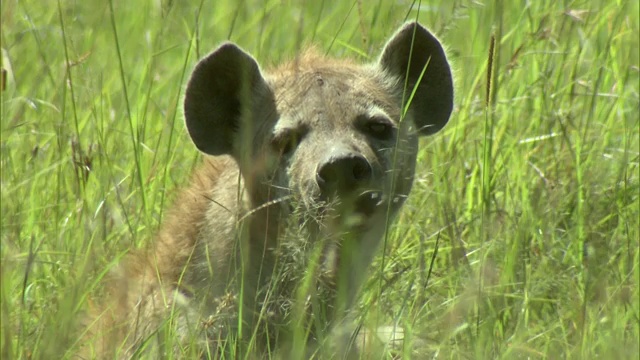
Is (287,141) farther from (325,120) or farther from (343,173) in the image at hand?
(343,173)

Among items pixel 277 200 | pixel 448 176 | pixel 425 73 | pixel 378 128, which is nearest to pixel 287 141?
pixel 378 128

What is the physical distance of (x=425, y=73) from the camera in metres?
4.32

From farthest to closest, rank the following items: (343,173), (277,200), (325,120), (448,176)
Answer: (448,176) < (325,120) < (343,173) < (277,200)

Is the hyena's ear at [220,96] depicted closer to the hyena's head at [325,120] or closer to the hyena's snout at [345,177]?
the hyena's head at [325,120]

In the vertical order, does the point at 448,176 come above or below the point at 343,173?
below

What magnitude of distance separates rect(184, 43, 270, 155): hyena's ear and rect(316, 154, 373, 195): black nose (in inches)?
19.8

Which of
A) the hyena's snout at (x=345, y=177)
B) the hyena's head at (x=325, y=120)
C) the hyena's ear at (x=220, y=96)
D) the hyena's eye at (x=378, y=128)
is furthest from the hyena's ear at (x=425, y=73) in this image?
the hyena's snout at (x=345, y=177)

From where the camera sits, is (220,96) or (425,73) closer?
(220,96)

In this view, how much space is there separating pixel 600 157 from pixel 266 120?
4.72 ft

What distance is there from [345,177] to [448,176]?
134cm

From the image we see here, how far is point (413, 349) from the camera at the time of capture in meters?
3.46

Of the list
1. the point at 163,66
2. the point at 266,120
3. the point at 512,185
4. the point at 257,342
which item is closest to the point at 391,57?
the point at 266,120

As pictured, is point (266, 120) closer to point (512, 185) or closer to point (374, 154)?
point (374, 154)

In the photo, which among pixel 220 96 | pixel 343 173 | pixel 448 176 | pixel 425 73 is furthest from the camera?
pixel 448 176
